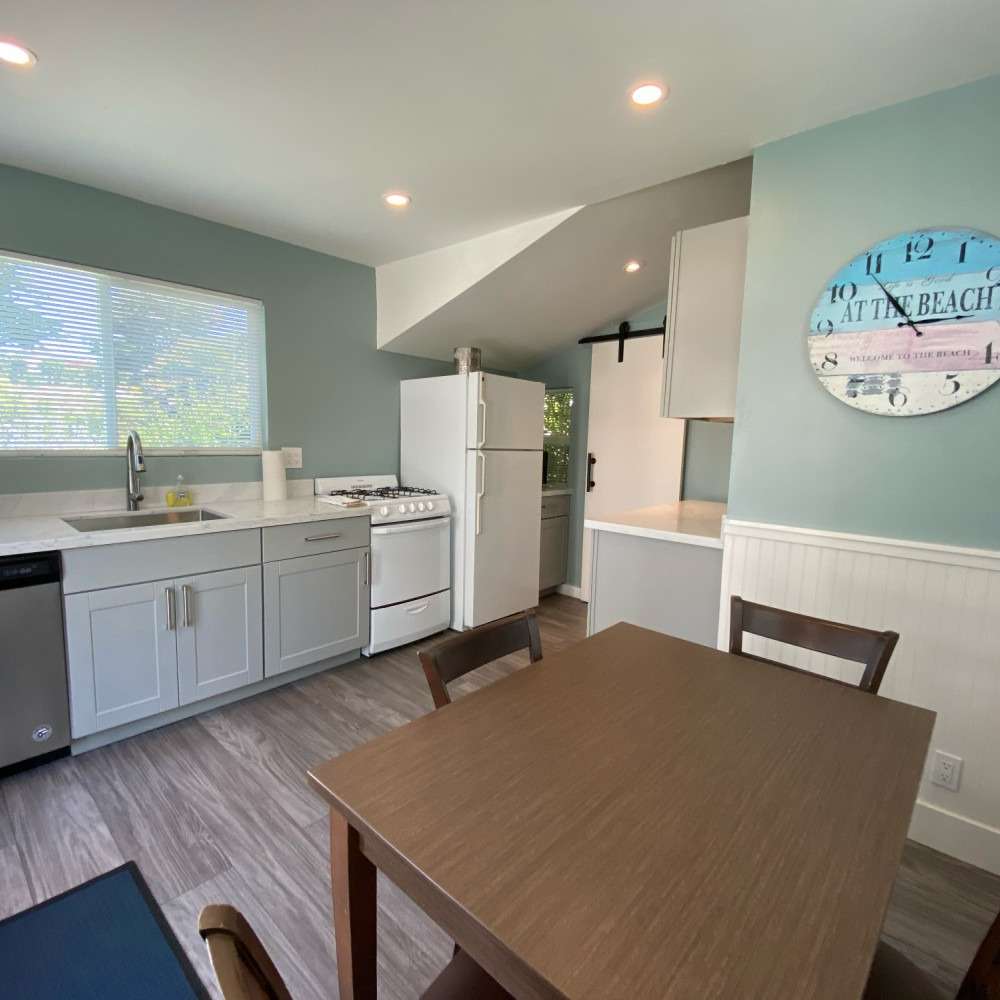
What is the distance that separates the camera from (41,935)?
1396 millimetres

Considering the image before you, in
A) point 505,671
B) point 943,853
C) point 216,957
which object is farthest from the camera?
point 505,671

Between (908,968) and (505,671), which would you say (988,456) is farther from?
(505,671)

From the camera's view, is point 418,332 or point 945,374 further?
point 418,332

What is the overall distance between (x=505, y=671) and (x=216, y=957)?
2.66 meters

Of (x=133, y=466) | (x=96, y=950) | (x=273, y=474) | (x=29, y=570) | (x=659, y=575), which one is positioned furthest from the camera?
(x=273, y=474)

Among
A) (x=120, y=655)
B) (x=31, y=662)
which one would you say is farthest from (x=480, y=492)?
(x=31, y=662)

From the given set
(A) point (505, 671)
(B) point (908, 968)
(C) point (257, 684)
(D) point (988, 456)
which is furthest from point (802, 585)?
(C) point (257, 684)

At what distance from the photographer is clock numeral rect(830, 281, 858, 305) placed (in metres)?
1.80

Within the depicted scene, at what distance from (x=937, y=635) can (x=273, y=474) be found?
10.2 feet

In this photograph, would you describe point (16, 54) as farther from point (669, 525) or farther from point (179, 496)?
point (669, 525)

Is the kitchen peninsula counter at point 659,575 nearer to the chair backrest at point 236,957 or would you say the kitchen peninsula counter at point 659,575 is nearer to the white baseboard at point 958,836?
the white baseboard at point 958,836

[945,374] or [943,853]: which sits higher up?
[945,374]

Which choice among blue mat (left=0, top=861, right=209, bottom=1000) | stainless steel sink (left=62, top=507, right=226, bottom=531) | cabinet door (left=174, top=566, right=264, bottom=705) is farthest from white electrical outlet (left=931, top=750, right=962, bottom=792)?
stainless steel sink (left=62, top=507, right=226, bottom=531)

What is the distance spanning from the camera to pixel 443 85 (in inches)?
66.0
